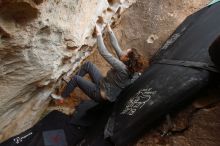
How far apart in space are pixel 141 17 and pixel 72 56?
1.60 m

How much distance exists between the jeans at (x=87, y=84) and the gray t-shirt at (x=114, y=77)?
0.12 metres

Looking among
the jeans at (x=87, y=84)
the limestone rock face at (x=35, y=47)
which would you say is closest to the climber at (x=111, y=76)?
the jeans at (x=87, y=84)

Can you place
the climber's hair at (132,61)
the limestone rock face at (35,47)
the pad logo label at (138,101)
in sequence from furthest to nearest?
the climber's hair at (132,61) → the pad logo label at (138,101) → the limestone rock face at (35,47)

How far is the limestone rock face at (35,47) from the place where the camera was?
88.5 inches

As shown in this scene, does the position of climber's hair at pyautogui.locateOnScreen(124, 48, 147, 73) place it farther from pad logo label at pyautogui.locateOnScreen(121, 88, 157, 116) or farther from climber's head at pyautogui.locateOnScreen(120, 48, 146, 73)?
pad logo label at pyautogui.locateOnScreen(121, 88, 157, 116)

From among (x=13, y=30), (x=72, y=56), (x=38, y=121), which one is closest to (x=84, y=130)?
(x=38, y=121)

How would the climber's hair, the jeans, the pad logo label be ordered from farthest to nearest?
the jeans → the climber's hair → the pad logo label

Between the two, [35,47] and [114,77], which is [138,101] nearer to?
[114,77]

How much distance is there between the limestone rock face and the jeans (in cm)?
14

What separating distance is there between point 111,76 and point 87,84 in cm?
36

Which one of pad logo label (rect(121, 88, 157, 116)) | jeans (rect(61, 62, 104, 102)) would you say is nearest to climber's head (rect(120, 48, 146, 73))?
pad logo label (rect(121, 88, 157, 116))

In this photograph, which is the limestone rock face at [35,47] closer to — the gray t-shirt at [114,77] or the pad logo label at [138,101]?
the gray t-shirt at [114,77]

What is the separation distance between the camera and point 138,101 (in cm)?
298

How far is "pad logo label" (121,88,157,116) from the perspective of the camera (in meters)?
2.89
